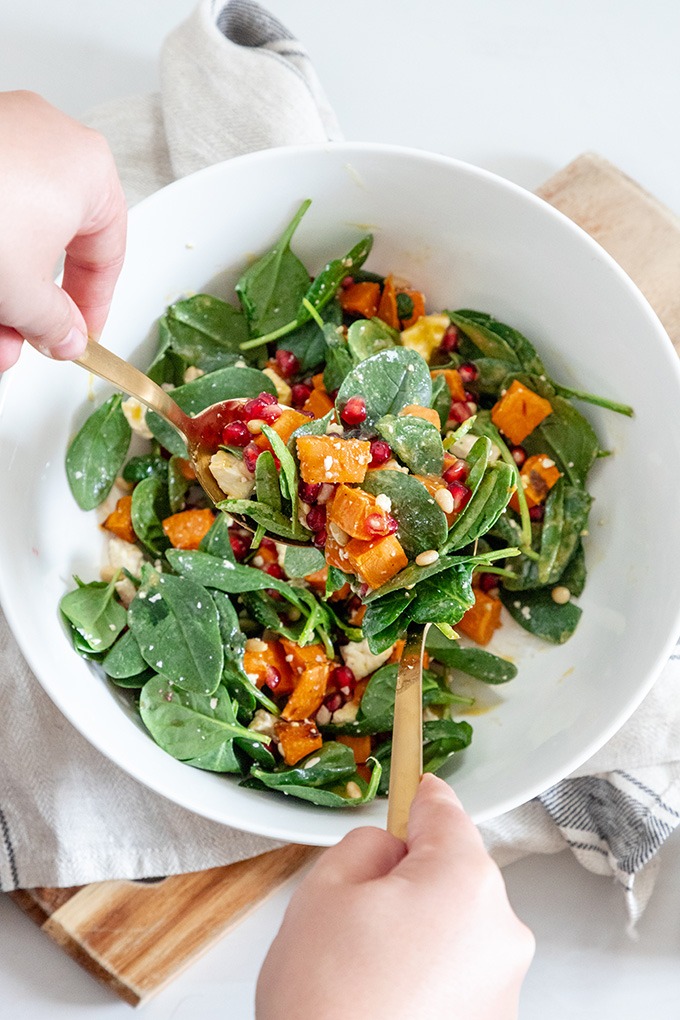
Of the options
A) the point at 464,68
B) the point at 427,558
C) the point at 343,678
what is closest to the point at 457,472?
the point at 427,558

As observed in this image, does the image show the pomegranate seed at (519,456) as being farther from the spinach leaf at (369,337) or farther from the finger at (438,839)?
the finger at (438,839)

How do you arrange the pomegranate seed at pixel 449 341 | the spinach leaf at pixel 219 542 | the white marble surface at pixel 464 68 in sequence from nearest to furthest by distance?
the spinach leaf at pixel 219 542 → the pomegranate seed at pixel 449 341 → the white marble surface at pixel 464 68

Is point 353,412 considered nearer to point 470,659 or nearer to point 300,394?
point 300,394

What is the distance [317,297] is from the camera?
6.53 ft

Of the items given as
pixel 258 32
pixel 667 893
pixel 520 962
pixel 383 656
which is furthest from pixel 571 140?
pixel 520 962

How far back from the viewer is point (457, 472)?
1631 mm

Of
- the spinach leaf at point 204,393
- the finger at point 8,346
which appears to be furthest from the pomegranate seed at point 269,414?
the finger at point 8,346

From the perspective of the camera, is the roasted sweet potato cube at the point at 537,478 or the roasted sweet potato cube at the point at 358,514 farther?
the roasted sweet potato cube at the point at 537,478

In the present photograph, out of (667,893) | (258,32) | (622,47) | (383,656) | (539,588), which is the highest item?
(622,47)

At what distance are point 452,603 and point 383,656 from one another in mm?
361

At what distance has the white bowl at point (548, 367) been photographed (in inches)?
67.5

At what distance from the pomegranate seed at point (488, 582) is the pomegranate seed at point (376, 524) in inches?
20.7

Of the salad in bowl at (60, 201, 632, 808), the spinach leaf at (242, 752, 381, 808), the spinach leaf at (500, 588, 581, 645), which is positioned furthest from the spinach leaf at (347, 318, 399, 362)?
the spinach leaf at (242, 752, 381, 808)

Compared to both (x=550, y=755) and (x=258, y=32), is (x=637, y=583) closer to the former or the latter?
(x=550, y=755)
